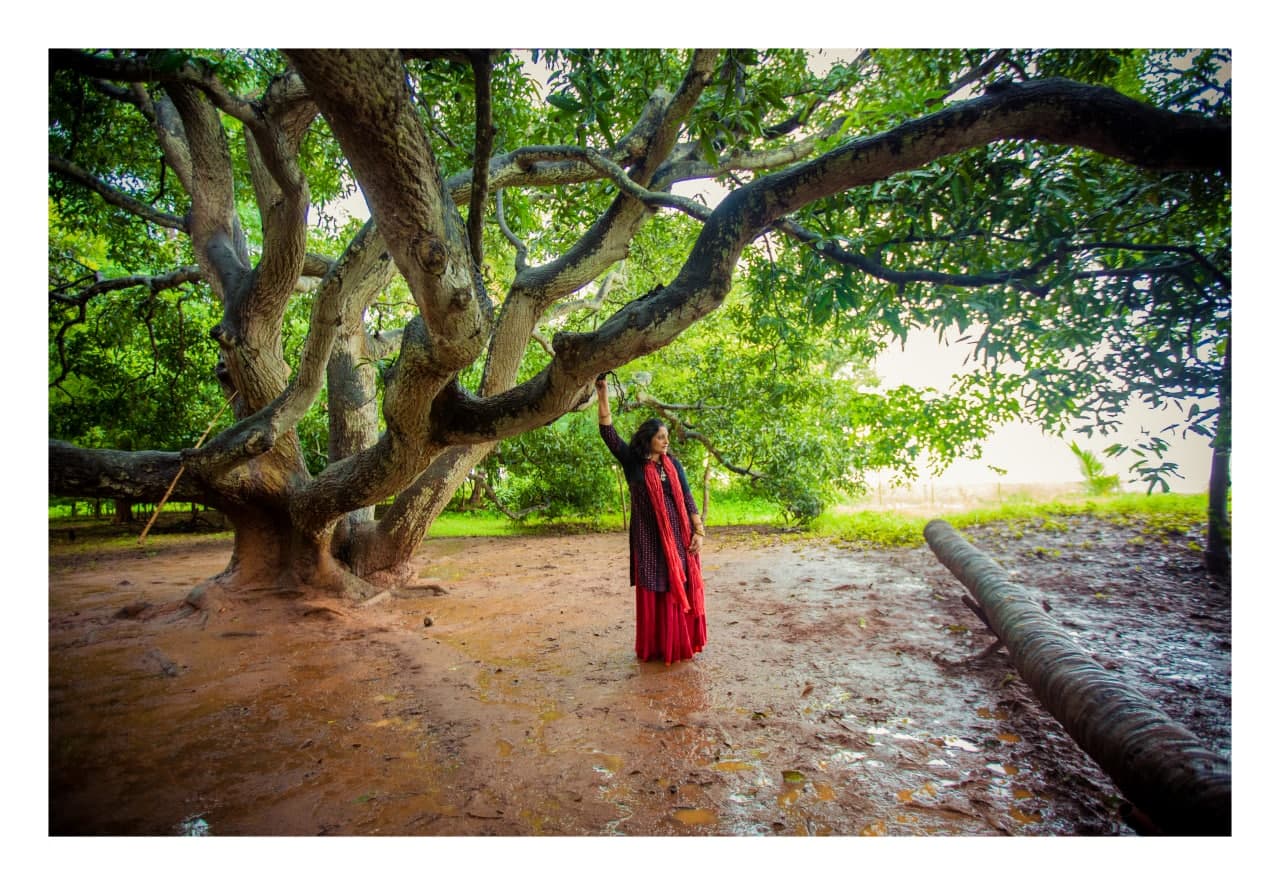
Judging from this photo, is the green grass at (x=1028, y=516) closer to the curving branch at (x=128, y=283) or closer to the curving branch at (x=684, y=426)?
the curving branch at (x=684, y=426)

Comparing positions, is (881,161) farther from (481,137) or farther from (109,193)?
(109,193)

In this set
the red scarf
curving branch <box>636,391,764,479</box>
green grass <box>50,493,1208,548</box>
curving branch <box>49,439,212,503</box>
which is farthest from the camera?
curving branch <box>636,391,764,479</box>

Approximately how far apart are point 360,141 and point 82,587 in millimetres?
5517

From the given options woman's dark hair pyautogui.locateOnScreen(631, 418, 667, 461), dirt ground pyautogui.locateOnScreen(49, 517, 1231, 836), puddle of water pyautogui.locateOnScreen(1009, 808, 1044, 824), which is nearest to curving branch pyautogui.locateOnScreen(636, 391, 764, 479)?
dirt ground pyautogui.locateOnScreen(49, 517, 1231, 836)

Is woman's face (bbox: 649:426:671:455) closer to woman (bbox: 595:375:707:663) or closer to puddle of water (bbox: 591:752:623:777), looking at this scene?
woman (bbox: 595:375:707:663)

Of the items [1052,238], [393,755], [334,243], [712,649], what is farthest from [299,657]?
[334,243]

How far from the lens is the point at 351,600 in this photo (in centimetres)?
466

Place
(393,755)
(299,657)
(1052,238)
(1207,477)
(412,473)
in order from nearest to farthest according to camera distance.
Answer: (393,755) < (1207,477) < (1052,238) < (299,657) < (412,473)

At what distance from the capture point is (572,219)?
5.30 meters

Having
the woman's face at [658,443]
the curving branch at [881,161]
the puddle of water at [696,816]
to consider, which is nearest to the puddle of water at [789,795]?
the puddle of water at [696,816]

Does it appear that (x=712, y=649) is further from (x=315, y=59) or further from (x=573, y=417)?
(x=573, y=417)

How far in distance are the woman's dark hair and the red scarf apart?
0.19 feet

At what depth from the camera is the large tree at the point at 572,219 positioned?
7.77 feet

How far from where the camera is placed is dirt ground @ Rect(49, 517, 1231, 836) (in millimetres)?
2008
